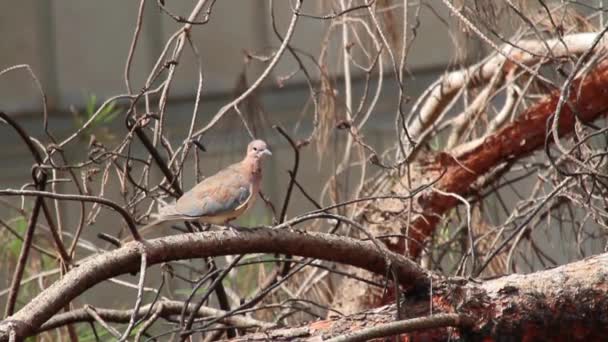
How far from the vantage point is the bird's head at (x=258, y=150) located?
2883 mm

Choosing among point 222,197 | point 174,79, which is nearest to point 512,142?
point 222,197

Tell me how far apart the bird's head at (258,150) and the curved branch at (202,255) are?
2.01 ft

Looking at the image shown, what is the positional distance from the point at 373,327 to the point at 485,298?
0.28m

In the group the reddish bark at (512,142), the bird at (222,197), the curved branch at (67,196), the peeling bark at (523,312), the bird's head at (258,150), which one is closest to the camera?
the curved branch at (67,196)

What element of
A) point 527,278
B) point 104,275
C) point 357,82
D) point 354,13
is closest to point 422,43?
point 357,82

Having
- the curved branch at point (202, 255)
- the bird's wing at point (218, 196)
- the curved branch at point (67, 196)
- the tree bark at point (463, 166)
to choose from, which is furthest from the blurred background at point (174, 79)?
the curved branch at point (67, 196)

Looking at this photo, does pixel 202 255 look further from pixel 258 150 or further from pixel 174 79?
pixel 174 79

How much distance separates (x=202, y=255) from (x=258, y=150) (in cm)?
79

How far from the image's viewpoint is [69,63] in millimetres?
6059

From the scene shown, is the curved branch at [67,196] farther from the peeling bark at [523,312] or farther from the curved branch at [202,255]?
the peeling bark at [523,312]

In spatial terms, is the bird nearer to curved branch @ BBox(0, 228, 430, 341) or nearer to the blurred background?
curved branch @ BBox(0, 228, 430, 341)

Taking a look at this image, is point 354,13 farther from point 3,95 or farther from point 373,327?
point 3,95

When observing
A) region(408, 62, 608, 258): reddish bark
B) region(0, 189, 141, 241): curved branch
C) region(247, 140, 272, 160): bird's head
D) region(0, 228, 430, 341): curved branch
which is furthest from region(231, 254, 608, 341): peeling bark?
region(408, 62, 608, 258): reddish bark

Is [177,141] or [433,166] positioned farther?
[177,141]
